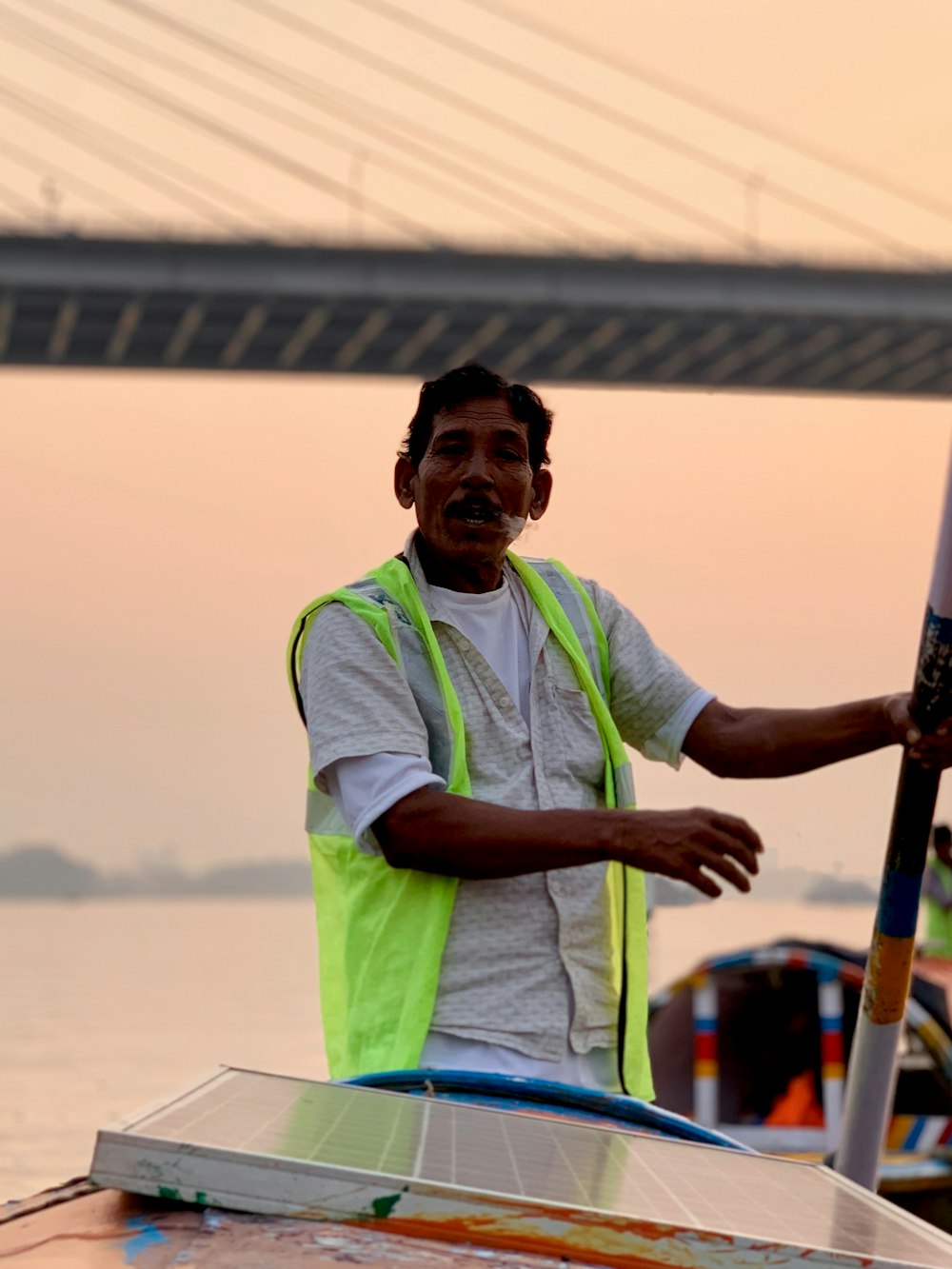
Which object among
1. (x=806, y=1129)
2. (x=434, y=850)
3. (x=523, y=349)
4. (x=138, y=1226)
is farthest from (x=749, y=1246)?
(x=523, y=349)

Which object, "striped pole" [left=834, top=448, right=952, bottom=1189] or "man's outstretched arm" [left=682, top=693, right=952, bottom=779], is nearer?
"striped pole" [left=834, top=448, right=952, bottom=1189]

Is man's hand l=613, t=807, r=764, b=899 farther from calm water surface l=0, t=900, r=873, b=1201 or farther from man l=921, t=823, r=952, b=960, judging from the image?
man l=921, t=823, r=952, b=960

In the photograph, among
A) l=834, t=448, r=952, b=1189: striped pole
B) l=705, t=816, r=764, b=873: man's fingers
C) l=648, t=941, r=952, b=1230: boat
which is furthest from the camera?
l=648, t=941, r=952, b=1230: boat

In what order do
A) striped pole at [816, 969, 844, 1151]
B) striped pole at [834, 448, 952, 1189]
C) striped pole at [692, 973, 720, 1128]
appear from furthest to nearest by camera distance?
1. striped pole at [692, 973, 720, 1128]
2. striped pole at [816, 969, 844, 1151]
3. striped pole at [834, 448, 952, 1189]

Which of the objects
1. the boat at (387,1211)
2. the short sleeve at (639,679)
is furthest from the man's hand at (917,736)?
the boat at (387,1211)

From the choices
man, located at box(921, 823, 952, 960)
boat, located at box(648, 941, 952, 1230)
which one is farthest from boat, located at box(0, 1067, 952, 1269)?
man, located at box(921, 823, 952, 960)

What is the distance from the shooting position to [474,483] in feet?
7.03

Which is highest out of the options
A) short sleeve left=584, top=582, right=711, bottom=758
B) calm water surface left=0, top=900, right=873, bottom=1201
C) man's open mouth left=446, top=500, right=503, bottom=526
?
man's open mouth left=446, top=500, right=503, bottom=526

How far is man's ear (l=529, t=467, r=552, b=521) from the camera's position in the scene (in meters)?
2.26

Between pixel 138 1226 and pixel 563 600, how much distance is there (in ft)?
3.95

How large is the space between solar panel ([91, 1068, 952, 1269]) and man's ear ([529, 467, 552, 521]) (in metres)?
0.80

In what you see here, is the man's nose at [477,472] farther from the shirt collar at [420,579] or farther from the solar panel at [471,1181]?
the solar panel at [471,1181]

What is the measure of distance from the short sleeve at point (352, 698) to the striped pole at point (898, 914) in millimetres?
546

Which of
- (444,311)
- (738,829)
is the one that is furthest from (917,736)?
(444,311)
